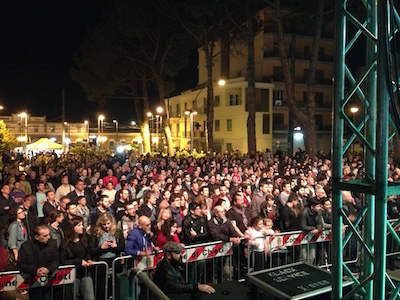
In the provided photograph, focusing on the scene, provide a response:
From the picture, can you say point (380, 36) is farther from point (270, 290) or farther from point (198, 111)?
point (198, 111)

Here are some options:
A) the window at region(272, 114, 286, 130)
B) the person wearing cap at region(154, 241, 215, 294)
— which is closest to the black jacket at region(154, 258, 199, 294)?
the person wearing cap at region(154, 241, 215, 294)

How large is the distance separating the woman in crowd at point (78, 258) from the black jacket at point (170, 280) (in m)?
1.40

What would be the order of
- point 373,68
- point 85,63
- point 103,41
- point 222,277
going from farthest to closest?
point 85,63 → point 103,41 → point 222,277 → point 373,68

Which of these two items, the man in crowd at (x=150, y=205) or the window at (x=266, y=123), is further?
the window at (x=266, y=123)

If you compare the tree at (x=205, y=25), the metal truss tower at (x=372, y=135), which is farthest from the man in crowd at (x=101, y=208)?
the tree at (x=205, y=25)

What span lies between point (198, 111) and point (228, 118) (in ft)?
21.0

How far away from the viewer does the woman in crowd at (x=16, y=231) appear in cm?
599

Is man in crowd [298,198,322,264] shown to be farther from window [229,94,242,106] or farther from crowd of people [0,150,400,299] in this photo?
window [229,94,242,106]

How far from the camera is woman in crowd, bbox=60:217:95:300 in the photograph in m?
5.20

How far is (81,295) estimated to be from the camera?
5.22 metres

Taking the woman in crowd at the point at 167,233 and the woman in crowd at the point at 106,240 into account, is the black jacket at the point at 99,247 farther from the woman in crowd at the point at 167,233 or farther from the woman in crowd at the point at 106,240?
the woman in crowd at the point at 167,233

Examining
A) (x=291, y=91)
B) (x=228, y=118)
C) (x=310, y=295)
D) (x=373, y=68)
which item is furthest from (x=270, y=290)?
(x=228, y=118)

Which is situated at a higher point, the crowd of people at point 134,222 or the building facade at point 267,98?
the building facade at point 267,98

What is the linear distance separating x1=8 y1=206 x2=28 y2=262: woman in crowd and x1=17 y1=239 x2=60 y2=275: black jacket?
1.17m
